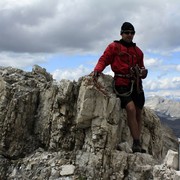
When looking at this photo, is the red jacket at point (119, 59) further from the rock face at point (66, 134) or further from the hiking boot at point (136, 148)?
the hiking boot at point (136, 148)

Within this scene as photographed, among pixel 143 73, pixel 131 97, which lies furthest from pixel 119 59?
pixel 131 97

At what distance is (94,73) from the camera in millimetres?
14070

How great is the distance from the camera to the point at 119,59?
46.5 ft

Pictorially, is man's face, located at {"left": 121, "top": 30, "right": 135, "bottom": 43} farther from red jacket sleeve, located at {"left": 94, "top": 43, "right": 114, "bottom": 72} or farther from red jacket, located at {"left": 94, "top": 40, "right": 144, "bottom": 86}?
red jacket sleeve, located at {"left": 94, "top": 43, "right": 114, "bottom": 72}

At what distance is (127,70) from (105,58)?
0.94 metres

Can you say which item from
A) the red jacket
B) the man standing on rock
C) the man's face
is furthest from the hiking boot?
the man's face

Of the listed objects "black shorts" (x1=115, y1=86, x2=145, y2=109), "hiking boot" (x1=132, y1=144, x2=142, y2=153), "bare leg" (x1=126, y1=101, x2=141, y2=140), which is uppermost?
"black shorts" (x1=115, y1=86, x2=145, y2=109)

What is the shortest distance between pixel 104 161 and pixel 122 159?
64cm

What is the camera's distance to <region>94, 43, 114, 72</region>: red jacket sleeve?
14039 millimetres

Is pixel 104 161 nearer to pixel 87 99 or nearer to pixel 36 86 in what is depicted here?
pixel 87 99

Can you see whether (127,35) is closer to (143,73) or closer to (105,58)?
(105,58)

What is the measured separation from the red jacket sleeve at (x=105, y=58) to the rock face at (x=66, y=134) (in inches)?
21.8

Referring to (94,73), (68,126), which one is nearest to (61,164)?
(68,126)

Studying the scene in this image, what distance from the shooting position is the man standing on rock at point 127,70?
1410 centimetres
